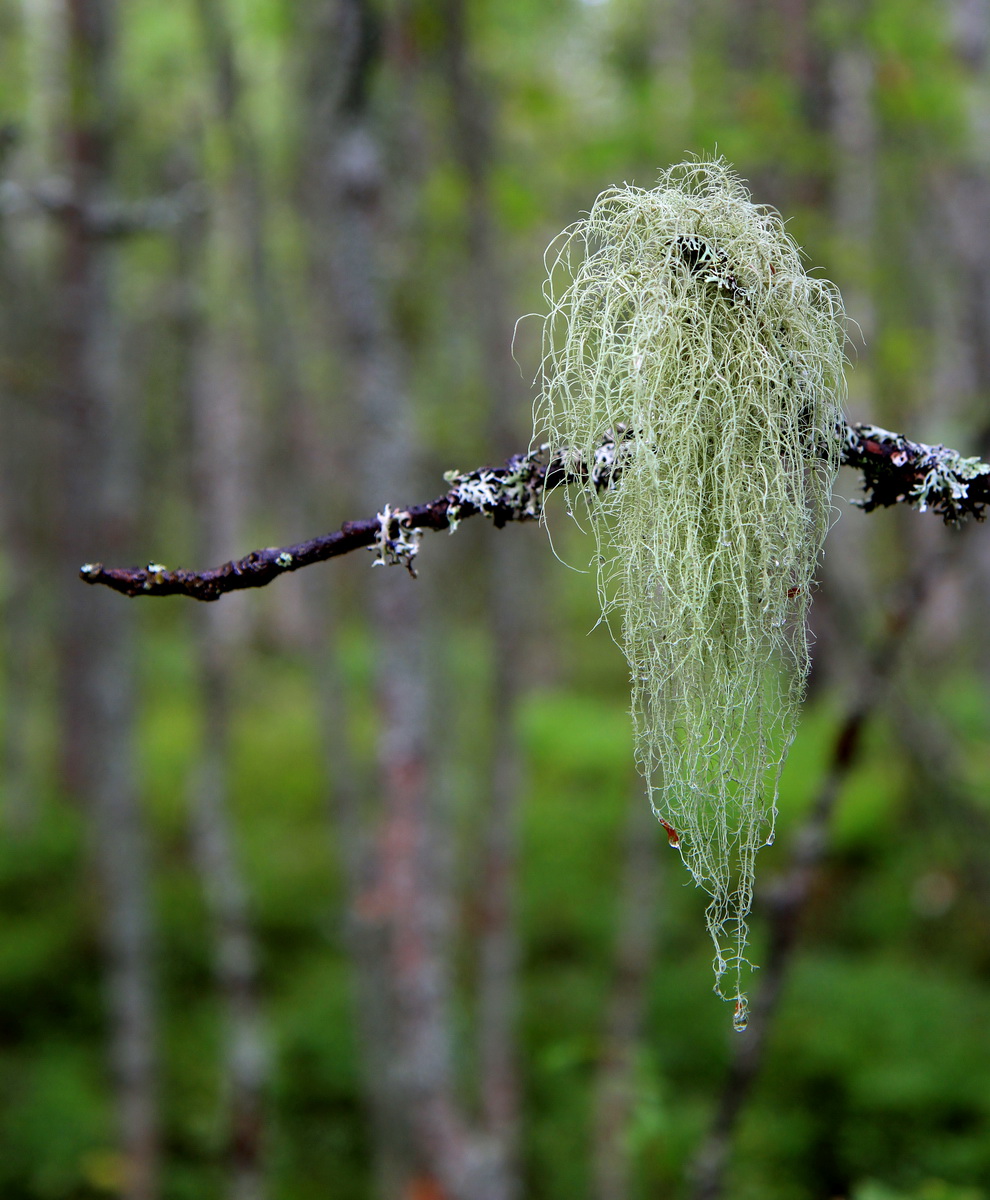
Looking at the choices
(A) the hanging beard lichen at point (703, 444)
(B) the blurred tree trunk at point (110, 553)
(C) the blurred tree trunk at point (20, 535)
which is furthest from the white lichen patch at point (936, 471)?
(C) the blurred tree trunk at point (20, 535)

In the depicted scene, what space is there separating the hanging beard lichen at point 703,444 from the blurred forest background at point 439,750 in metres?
1.39

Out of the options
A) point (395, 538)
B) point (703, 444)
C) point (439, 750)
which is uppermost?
point (439, 750)

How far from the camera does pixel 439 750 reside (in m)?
6.43

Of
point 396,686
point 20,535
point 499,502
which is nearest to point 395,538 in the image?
point 499,502

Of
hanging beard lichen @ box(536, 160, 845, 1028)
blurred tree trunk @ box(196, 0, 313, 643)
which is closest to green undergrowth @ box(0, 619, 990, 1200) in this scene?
blurred tree trunk @ box(196, 0, 313, 643)

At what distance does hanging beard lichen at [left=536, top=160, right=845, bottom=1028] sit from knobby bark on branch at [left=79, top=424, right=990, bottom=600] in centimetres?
4

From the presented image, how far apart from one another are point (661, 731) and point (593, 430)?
1.36 ft

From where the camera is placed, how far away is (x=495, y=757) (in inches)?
195

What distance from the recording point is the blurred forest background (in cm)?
368

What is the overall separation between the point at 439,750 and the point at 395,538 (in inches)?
204

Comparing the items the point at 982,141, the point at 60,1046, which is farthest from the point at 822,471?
the point at 60,1046

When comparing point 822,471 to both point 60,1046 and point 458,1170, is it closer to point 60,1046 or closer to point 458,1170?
point 458,1170

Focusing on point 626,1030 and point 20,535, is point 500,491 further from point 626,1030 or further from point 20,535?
point 20,535

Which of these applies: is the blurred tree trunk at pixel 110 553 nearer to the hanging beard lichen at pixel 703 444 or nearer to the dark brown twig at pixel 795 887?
the dark brown twig at pixel 795 887
